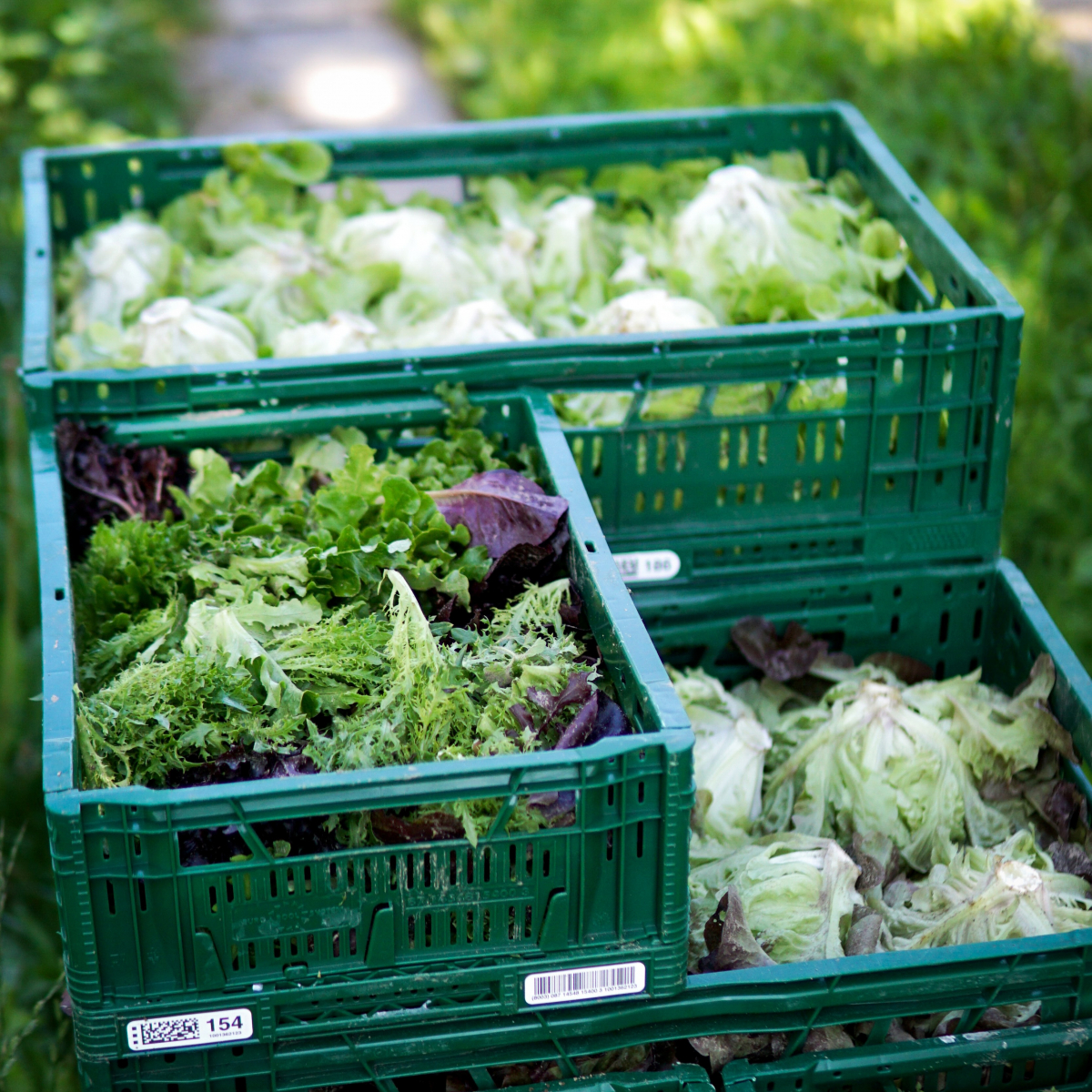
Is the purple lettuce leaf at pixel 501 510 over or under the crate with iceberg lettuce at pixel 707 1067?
over

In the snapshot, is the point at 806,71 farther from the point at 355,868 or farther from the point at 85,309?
the point at 355,868

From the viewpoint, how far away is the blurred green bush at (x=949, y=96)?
5.20 meters

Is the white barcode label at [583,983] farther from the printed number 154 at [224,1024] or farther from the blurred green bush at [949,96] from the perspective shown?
the blurred green bush at [949,96]

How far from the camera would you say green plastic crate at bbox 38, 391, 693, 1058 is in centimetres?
220

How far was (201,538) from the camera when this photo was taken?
2.96 metres

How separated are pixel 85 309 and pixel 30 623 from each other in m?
1.22

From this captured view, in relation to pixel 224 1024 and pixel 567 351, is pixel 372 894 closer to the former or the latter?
pixel 224 1024

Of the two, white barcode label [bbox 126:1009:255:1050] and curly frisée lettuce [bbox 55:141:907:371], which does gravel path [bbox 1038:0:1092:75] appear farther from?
white barcode label [bbox 126:1009:255:1050]

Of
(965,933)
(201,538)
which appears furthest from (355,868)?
(965,933)

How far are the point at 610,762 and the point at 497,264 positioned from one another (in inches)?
84.5

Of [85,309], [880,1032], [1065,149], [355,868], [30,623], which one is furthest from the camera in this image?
[1065,149]

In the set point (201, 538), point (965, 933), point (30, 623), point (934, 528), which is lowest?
point (30, 623)

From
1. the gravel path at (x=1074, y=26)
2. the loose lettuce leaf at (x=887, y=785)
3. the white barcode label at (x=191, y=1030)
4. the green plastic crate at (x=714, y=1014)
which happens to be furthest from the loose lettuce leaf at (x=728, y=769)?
the gravel path at (x=1074, y=26)

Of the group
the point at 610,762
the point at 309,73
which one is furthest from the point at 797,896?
the point at 309,73
